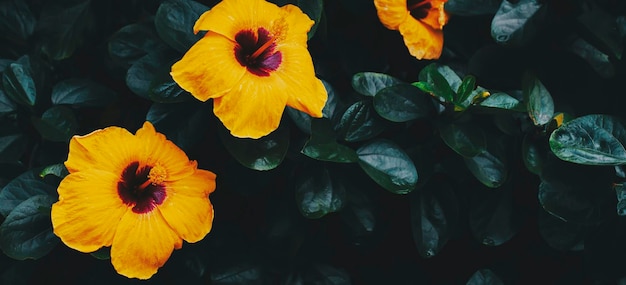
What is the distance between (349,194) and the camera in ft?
4.43

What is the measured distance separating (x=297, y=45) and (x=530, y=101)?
421mm

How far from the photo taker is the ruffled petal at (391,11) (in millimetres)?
1344

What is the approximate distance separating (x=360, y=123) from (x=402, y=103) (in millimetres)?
78

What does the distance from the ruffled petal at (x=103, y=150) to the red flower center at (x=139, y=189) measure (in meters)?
0.02

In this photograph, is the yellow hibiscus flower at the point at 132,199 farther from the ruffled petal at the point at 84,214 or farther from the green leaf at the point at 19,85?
the green leaf at the point at 19,85

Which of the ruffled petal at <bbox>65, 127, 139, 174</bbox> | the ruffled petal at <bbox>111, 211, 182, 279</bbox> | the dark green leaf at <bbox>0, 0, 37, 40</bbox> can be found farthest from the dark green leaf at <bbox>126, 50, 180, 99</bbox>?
the dark green leaf at <bbox>0, 0, 37, 40</bbox>

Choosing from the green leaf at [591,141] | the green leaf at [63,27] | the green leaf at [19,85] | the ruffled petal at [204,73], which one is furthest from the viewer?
the green leaf at [63,27]

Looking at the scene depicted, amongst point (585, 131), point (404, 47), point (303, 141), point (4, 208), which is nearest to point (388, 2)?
point (404, 47)

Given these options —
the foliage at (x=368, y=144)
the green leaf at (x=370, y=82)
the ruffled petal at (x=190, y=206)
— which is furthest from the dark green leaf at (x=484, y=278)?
the ruffled petal at (x=190, y=206)

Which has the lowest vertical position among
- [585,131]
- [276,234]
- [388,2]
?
[276,234]

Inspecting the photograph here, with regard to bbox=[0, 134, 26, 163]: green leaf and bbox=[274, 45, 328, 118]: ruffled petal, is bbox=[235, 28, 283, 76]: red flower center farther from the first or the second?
bbox=[0, 134, 26, 163]: green leaf

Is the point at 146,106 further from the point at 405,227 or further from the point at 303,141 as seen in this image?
the point at 405,227

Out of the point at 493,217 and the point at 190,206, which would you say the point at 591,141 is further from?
the point at 190,206

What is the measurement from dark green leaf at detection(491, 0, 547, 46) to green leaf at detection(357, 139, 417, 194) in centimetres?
28
